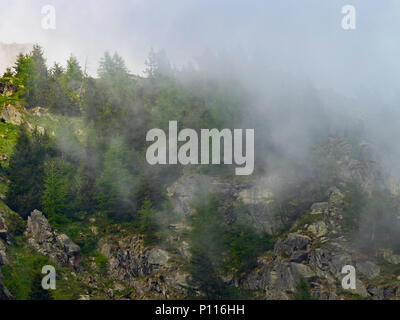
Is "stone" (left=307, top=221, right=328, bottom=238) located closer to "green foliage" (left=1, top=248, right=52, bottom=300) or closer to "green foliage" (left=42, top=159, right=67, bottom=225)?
"green foliage" (left=1, top=248, right=52, bottom=300)


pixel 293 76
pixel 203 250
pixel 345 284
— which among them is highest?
pixel 293 76

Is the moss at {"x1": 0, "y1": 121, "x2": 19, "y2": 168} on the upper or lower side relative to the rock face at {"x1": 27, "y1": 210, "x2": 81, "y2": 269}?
upper

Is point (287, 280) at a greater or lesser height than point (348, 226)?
lesser

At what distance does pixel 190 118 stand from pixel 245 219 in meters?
24.5

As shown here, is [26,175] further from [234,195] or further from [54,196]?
[234,195]

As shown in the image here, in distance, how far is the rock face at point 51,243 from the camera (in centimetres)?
5338

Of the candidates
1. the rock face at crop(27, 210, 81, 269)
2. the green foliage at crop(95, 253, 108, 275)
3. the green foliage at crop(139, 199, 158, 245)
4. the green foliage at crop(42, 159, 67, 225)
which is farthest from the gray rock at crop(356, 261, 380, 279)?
the green foliage at crop(42, 159, 67, 225)

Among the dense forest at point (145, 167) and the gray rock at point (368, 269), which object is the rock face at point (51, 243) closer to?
the dense forest at point (145, 167)

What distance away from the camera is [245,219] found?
6062 cm

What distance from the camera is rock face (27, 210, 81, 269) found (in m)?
53.4

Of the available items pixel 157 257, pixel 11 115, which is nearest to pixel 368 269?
pixel 157 257

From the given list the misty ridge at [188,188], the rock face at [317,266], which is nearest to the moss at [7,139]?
the misty ridge at [188,188]
